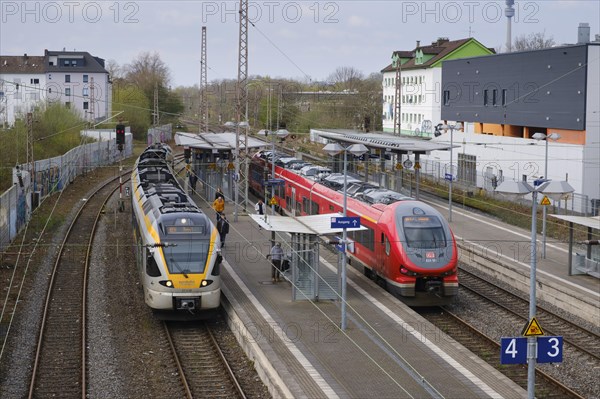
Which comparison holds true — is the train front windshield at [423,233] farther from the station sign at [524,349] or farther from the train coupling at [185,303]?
the station sign at [524,349]

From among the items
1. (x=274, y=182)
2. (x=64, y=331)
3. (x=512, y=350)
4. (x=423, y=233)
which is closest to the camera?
(x=512, y=350)

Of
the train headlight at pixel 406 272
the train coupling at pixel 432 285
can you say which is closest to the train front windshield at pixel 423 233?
the train headlight at pixel 406 272

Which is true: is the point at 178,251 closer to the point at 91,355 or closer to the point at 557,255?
the point at 91,355

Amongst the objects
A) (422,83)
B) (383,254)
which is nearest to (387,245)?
(383,254)

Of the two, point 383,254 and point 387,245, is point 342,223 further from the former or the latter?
point 383,254

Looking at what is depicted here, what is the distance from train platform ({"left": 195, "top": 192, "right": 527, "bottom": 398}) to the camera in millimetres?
14117

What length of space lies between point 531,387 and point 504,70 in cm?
3508

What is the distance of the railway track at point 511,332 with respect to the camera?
51.7 ft

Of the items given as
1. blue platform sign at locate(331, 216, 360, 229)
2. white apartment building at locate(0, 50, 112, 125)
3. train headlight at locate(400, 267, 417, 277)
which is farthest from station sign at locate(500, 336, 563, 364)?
white apartment building at locate(0, 50, 112, 125)

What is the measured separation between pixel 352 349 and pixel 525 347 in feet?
16.9

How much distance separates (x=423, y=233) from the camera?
2041 centimetres

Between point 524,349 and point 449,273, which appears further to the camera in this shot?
point 449,273

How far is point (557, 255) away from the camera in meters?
27.0

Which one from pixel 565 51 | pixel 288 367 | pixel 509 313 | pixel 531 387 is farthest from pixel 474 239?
pixel 531 387
